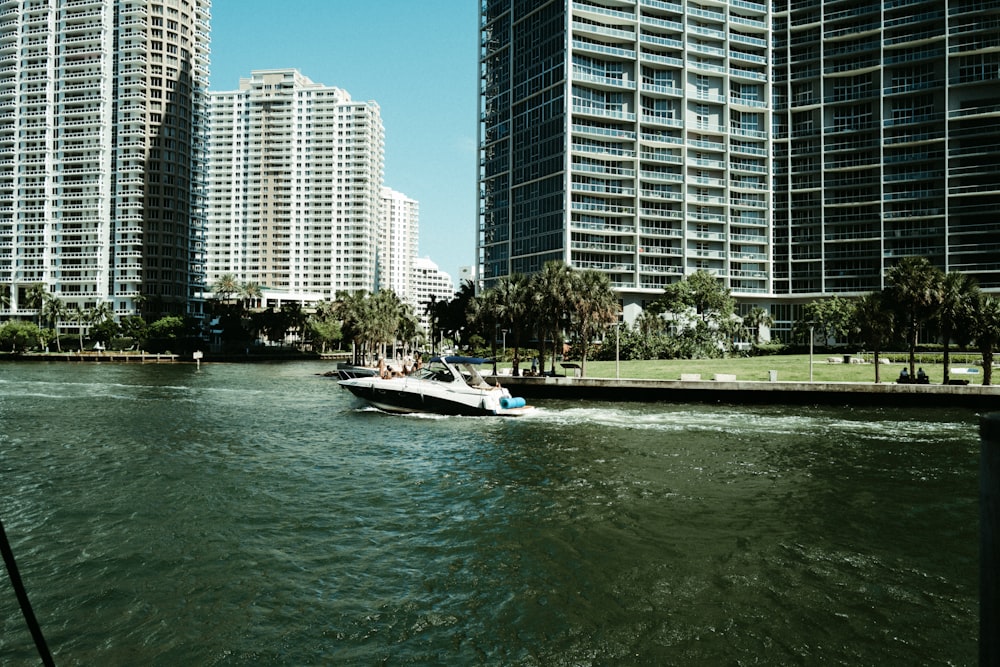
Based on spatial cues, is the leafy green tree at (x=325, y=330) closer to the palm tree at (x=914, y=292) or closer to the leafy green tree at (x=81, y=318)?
the leafy green tree at (x=81, y=318)

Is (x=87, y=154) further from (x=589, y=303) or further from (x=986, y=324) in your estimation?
(x=986, y=324)

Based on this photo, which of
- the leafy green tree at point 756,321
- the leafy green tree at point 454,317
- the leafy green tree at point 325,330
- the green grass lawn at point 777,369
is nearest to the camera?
the green grass lawn at point 777,369

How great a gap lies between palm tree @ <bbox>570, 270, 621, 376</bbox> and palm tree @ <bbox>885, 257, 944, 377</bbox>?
2214 centimetres

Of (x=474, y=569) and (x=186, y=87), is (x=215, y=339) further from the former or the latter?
(x=474, y=569)

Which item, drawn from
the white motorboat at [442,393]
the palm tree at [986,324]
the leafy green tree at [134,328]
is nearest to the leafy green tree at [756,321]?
the palm tree at [986,324]

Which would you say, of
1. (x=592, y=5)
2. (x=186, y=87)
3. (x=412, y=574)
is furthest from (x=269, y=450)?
(x=186, y=87)

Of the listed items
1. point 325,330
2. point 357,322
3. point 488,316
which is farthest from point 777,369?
point 325,330

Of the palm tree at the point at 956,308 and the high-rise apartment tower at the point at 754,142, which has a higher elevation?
the high-rise apartment tower at the point at 754,142

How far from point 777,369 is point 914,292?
65.2ft

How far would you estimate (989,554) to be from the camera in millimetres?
3559

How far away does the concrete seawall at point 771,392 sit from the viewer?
1956 inches

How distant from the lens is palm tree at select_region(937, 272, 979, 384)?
4944 centimetres

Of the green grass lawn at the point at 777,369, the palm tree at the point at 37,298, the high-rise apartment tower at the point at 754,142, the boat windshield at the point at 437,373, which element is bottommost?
the green grass lawn at the point at 777,369

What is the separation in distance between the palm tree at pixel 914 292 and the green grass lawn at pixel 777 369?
264 inches
